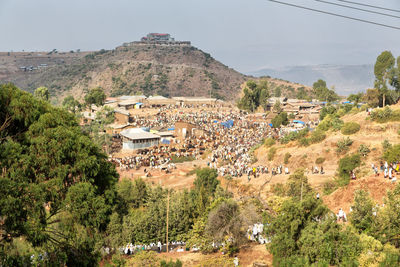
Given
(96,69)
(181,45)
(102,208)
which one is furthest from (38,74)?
(102,208)

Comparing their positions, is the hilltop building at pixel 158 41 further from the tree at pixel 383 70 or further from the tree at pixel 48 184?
the tree at pixel 48 184

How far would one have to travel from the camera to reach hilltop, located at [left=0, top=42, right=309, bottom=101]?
461 feet

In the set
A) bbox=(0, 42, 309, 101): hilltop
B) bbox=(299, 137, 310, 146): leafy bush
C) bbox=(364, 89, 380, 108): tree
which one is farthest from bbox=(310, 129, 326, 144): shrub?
bbox=(0, 42, 309, 101): hilltop

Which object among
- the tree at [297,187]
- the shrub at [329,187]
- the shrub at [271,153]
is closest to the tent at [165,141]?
Answer: the shrub at [271,153]

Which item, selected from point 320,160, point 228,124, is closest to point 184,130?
point 228,124

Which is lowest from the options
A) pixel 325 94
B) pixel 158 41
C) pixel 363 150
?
pixel 363 150

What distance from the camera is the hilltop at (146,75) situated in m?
140

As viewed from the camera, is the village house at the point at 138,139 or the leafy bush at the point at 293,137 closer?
the leafy bush at the point at 293,137

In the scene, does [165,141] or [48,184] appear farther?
[165,141]

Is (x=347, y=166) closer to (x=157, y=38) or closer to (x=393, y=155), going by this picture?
(x=393, y=155)

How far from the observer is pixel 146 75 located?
146625 mm

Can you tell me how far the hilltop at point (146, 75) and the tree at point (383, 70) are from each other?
77.0m

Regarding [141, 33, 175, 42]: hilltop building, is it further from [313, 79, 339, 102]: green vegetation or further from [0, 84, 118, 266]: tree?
[0, 84, 118, 266]: tree

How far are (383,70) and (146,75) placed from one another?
336 ft
